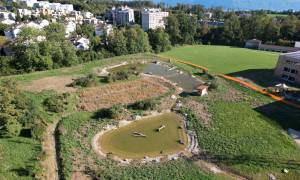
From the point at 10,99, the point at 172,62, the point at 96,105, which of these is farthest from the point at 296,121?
the point at 10,99

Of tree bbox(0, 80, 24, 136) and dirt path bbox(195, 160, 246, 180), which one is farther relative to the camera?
tree bbox(0, 80, 24, 136)

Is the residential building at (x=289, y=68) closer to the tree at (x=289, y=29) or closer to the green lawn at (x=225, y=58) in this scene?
the green lawn at (x=225, y=58)

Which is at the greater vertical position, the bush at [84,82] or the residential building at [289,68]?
the residential building at [289,68]

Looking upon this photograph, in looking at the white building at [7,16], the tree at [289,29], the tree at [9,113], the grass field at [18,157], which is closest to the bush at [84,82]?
the tree at [9,113]

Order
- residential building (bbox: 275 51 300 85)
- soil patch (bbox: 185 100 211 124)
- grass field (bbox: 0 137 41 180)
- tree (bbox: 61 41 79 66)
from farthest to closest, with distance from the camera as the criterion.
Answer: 1. tree (bbox: 61 41 79 66)
2. residential building (bbox: 275 51 300 85)
3. soil patch (bbox: 185 100 211 124)
4. grass field (bbox: 0 137 41 180)

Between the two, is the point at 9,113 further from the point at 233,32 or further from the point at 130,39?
the point at 233,32

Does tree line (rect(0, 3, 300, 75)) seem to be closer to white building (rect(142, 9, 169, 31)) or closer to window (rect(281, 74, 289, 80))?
window (rect(281, 74, 289, 80))

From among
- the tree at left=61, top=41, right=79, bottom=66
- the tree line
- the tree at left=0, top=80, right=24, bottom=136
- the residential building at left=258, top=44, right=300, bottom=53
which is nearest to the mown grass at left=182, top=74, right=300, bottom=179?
the tree at left=0, top=80, right=24, bottom=136

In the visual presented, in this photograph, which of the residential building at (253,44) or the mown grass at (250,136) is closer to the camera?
the mown grass at (250,136)
